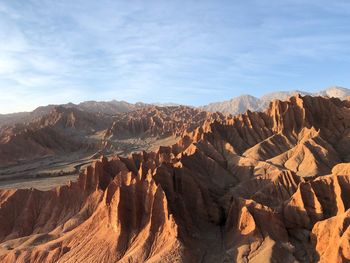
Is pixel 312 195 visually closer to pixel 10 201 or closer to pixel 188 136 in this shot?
pixel 10 201

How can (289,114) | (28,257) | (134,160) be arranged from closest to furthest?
(28,257) < (134,160) < (289,114)

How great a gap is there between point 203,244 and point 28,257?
22253 mm

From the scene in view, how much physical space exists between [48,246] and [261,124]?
71.3 metres

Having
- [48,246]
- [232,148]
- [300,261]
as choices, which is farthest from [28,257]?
[232,148]

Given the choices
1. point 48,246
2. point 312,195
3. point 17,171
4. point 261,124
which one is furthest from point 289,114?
point 17,171

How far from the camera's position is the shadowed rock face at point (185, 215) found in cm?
5097

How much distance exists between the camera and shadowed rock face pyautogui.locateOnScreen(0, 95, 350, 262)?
167 feet

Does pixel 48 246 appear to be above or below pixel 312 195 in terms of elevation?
below

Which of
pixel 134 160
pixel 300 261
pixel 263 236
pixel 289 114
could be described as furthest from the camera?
pixel 289 114

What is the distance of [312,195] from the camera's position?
57.9m

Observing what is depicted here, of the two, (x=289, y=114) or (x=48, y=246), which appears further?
(x=289, y=114)

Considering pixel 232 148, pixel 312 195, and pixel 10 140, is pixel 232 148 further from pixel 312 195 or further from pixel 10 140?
pixel 10 140

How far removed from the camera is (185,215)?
57.2m

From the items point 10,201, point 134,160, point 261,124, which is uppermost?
→ point 261,124
